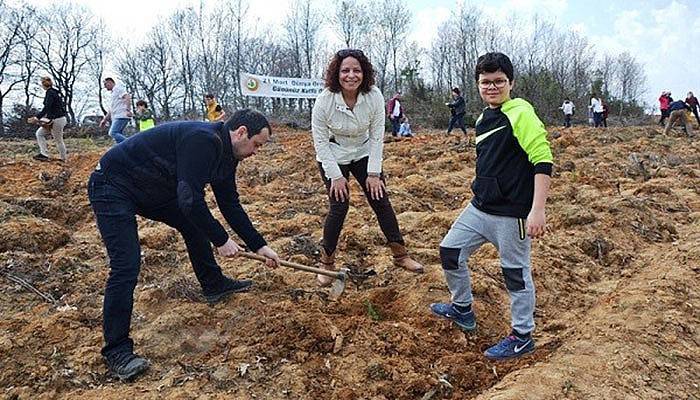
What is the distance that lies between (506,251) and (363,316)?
3.49 ft

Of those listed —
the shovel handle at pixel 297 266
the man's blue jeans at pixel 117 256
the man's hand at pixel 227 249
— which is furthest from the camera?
the shovel handle at pixel 297 266

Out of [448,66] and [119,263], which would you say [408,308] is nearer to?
[119,263]

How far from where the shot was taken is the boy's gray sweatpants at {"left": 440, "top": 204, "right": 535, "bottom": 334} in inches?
107

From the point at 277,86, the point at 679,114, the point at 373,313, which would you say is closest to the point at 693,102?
the point at 679,114

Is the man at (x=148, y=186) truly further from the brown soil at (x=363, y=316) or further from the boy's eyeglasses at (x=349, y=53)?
the boy's eyeglasses at (x=349, y=53)

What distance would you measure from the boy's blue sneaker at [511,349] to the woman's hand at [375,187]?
51.4 inches

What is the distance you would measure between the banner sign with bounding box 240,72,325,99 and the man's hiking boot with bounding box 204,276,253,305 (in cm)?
1498

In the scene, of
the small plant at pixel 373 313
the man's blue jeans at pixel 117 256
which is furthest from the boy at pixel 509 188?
the man's blue jeans at pixel 117 256

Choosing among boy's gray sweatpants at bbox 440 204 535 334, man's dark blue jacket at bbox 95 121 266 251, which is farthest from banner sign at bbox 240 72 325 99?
boy's gray sweatpants at bbox 440 204 535 334

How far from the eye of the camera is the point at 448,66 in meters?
39.4

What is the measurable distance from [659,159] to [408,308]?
25.5ft

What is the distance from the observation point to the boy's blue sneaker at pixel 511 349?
282 centimetres

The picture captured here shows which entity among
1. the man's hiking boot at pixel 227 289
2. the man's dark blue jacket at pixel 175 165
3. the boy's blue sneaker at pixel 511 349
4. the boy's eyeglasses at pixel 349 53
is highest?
the boy's eyeglasses at pixel 349 53

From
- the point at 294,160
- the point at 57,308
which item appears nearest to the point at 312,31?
the point at 294,160
